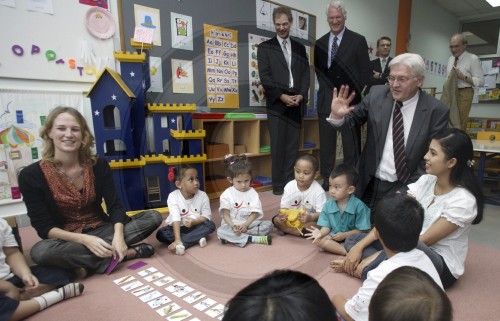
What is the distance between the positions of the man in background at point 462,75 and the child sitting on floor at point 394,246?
2556 mm

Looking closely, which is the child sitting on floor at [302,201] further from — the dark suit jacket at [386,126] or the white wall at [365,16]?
the white wall at [365,16]

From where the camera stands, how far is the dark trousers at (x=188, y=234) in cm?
156

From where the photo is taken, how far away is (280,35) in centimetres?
213

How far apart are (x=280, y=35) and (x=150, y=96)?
1033 millimetres

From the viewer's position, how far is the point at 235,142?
101 inches

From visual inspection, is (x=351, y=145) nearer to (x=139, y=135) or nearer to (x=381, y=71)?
(x=381, y=71)

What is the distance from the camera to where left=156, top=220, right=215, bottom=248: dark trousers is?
156 cm

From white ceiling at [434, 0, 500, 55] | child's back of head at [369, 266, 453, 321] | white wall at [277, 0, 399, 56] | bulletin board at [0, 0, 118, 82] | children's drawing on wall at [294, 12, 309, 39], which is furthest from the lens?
white ceiling at [434, 0, 500, 55]

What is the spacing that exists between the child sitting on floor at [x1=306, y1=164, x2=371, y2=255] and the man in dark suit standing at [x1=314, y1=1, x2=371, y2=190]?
70 centimetres

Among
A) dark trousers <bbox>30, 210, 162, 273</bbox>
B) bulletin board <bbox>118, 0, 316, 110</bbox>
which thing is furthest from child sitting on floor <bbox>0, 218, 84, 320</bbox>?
bulletin board <bbox>118, 0, 316, 110</bbox>

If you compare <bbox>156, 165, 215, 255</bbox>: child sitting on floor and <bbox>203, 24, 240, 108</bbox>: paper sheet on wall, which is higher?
<bbox>203, 24, 240, 108</bbox>: paper sheet on wall

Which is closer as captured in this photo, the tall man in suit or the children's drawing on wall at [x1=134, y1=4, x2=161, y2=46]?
the tall man in suit

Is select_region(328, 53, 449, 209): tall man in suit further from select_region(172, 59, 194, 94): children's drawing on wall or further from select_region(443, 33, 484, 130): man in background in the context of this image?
select_region(443, 33, 484, 130): man in background

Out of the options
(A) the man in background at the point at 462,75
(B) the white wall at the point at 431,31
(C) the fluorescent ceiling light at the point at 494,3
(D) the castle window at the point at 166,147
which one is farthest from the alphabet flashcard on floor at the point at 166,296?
(C) the fluorescent ceiling light at the point at 494,3
